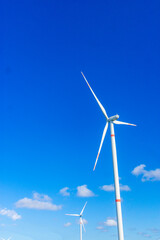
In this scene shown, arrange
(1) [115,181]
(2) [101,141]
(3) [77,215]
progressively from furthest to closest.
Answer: (3) [77,215], (2) [101,141], (1) [115,181]

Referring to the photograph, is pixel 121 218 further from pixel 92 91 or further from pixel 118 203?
pixel 92 91

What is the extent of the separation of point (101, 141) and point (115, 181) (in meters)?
10.2

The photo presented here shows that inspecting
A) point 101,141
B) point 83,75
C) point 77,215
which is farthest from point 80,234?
point 83,75

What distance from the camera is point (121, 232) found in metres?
39.1

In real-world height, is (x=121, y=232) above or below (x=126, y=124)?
below

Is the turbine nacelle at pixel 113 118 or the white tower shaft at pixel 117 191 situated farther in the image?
the turbine nacelle at pixel 113 118

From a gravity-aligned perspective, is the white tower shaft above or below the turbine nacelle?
below

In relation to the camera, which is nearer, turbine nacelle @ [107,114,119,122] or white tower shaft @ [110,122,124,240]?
white tower shaft @ [110,122,124,240]

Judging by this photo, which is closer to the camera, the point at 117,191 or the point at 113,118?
the point at 117,191

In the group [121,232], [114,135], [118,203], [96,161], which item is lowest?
[121,232]

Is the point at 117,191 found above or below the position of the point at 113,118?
below

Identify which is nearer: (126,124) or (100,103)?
(126,124)

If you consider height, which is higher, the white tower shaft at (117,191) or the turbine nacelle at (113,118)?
the turbine nacelle at (113,118)

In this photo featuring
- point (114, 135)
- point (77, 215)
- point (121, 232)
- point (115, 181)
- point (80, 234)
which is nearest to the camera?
point (121, 232)
